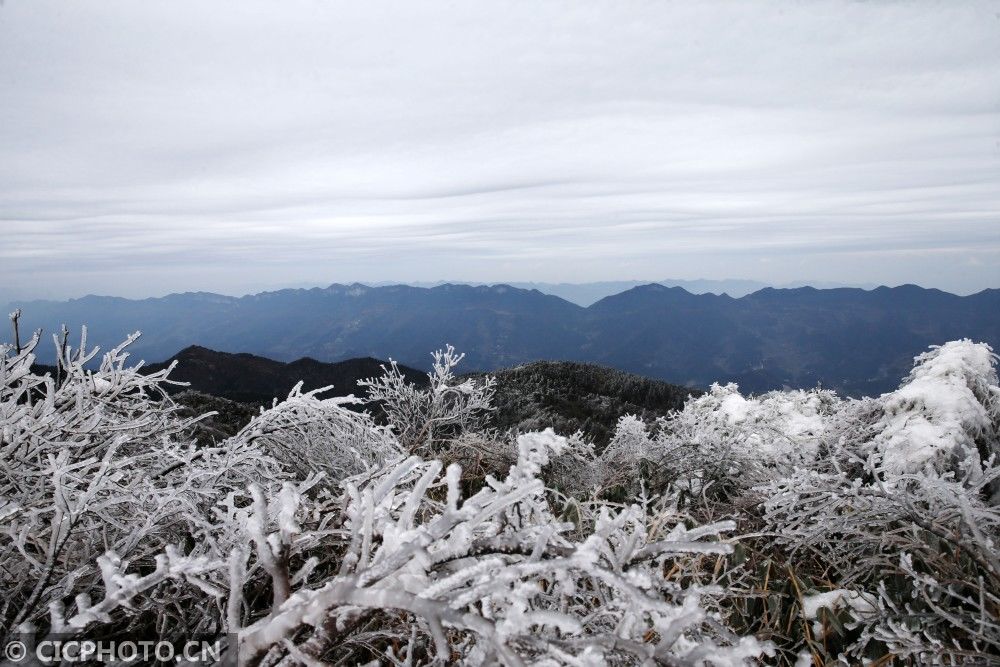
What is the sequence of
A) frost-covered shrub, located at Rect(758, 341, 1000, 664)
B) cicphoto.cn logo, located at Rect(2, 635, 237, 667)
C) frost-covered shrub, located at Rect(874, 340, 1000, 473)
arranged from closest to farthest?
cicphoto.cn logo, located at Rect(2, 635, 237, 667) < frost-covered shrub, located at Rect(758, 341, 1000, 664) < frost-covered shrub, located at Rect(874, 340, 1000, 473)

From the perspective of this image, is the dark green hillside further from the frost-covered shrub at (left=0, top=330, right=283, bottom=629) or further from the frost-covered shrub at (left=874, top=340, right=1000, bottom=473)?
the frost-covered shrub at (left=0, top=330, right=283, bottom=629)

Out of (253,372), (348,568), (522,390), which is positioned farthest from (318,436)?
(253,372)

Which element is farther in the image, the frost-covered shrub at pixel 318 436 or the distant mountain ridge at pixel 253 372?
the distant mountain ridge at pixel 253 372

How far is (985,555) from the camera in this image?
89.3 inches

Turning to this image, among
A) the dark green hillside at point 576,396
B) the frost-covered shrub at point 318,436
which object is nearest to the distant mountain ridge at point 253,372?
the dark green hillside at point 576,396

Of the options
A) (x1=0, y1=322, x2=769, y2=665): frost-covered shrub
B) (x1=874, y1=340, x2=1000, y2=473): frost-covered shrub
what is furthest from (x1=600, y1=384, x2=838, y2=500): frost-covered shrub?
(x1=0, y1=322, x2=769, y2=665): frost-covered shrub

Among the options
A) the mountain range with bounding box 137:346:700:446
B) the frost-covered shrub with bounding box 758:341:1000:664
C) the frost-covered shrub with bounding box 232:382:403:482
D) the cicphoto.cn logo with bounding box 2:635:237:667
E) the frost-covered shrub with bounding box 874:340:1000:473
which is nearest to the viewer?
the cicphoto.cn logo with bounding box 2:635:237:667

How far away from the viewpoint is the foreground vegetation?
1150 millimetres

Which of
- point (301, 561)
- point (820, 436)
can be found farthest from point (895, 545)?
point (820, 436)

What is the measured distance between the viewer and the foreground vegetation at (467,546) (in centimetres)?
115

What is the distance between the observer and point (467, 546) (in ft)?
3.99

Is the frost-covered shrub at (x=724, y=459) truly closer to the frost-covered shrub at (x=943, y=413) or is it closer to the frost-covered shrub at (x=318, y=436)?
the frost-covered shrub at (x=943, y=413)

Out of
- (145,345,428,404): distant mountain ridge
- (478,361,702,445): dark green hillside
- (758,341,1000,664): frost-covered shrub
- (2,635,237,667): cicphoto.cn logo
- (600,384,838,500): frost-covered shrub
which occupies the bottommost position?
(145,345,428,404): distant mountain ridge

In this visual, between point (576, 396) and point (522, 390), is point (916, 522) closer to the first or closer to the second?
point (522, 390)
